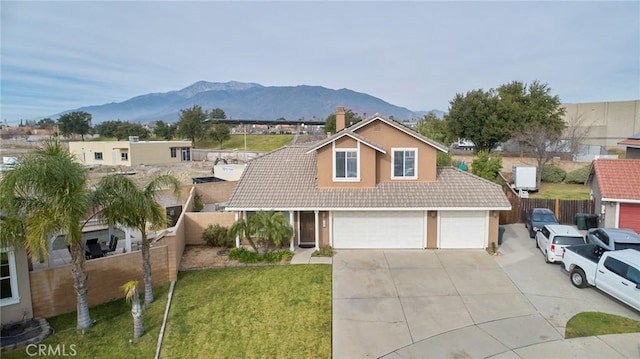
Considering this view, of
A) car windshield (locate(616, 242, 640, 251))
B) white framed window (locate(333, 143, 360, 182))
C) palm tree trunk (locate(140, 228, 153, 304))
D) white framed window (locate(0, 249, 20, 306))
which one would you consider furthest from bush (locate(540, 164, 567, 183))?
white framed window (locate(0, 249, 20, 306))

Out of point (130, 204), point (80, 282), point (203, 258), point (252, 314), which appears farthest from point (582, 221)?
point (80, 282)

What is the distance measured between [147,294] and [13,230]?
496 centimetres

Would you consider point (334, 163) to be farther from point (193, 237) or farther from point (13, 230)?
point (13, 230)

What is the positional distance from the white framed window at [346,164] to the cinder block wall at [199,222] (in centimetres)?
596

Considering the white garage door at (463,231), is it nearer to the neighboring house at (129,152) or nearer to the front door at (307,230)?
the front door at (307,230)

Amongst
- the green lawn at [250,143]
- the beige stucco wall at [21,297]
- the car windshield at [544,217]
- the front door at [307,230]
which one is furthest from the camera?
the green lawn at [250,143]

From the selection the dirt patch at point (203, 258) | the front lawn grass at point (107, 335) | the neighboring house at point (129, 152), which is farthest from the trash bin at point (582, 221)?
the neighboring house at point (129, 152)

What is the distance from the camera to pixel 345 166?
2048cm

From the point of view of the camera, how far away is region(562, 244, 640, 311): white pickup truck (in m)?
13.0

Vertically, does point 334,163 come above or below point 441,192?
above

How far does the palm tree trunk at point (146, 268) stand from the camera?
1445cm

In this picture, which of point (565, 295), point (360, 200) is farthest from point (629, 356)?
point (360, 200)

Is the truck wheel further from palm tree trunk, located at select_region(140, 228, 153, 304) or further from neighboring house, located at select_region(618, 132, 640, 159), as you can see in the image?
neighboring house, located at select_region(618, 132, 640, 159)

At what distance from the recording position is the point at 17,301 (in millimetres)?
12695
